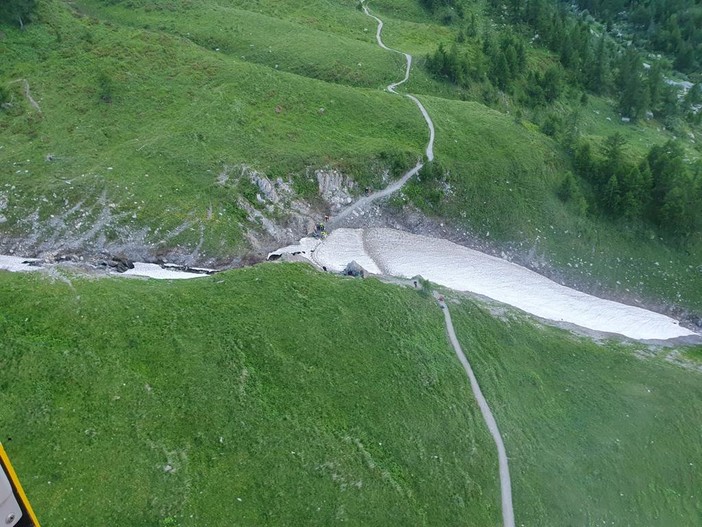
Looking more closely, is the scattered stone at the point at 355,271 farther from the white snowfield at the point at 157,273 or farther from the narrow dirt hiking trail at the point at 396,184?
the white snowfield at the point at 157,273

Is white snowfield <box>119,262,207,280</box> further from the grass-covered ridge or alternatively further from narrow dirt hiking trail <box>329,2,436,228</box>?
narrow dirt hiking trail <box>329,2,436,228</box>

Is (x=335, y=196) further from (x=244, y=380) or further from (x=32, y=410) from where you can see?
(x=32, y=410)

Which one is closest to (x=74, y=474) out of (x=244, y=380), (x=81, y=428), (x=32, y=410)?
(x=81, y=428)

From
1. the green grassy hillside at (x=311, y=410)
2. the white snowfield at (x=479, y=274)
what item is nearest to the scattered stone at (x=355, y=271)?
the white snowfield at (x=479, y=274)

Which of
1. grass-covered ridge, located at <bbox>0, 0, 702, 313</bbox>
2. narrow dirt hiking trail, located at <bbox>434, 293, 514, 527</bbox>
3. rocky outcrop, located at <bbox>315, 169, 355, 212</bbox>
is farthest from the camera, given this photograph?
rocky outcrop, located at <bbox>315, 169, 355, 212</bbox>

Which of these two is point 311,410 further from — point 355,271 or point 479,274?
point 479,274

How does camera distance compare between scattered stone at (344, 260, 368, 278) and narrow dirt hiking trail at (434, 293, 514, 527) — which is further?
scattered stone at (344, 260, 368, 278)

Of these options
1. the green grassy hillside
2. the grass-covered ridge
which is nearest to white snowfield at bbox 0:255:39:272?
the grass-covered ridge
